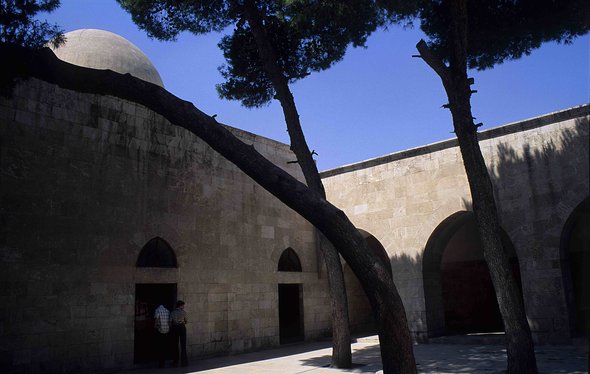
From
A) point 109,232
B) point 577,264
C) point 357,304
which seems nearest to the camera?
point 109,232

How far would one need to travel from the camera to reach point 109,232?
30.6 feet

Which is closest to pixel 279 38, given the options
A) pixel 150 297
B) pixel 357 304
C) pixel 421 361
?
pixel 150 297

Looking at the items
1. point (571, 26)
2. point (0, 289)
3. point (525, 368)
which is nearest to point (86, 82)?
point (0, 289)

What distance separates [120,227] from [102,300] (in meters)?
1.41

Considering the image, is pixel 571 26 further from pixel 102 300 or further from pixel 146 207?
pixel 102 300

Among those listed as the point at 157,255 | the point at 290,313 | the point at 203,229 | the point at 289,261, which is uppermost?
the point at 203,229

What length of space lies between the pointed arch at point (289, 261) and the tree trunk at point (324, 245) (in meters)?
4.59

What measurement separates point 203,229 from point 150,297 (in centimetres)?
188

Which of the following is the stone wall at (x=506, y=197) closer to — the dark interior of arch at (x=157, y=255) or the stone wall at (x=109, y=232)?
the stone wall at (x=109, y=232)

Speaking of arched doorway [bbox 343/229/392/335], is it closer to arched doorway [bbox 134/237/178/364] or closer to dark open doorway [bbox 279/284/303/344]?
dark open doorway [bbox 279/284/303/344]

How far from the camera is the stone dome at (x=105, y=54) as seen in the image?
46.0 ft

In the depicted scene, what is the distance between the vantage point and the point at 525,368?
6898mm

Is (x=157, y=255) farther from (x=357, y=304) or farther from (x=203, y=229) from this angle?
(x=357, y=304)

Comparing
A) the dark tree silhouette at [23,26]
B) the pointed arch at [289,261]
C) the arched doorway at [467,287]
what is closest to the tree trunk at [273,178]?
the dark tree silhouette at [23,26]
